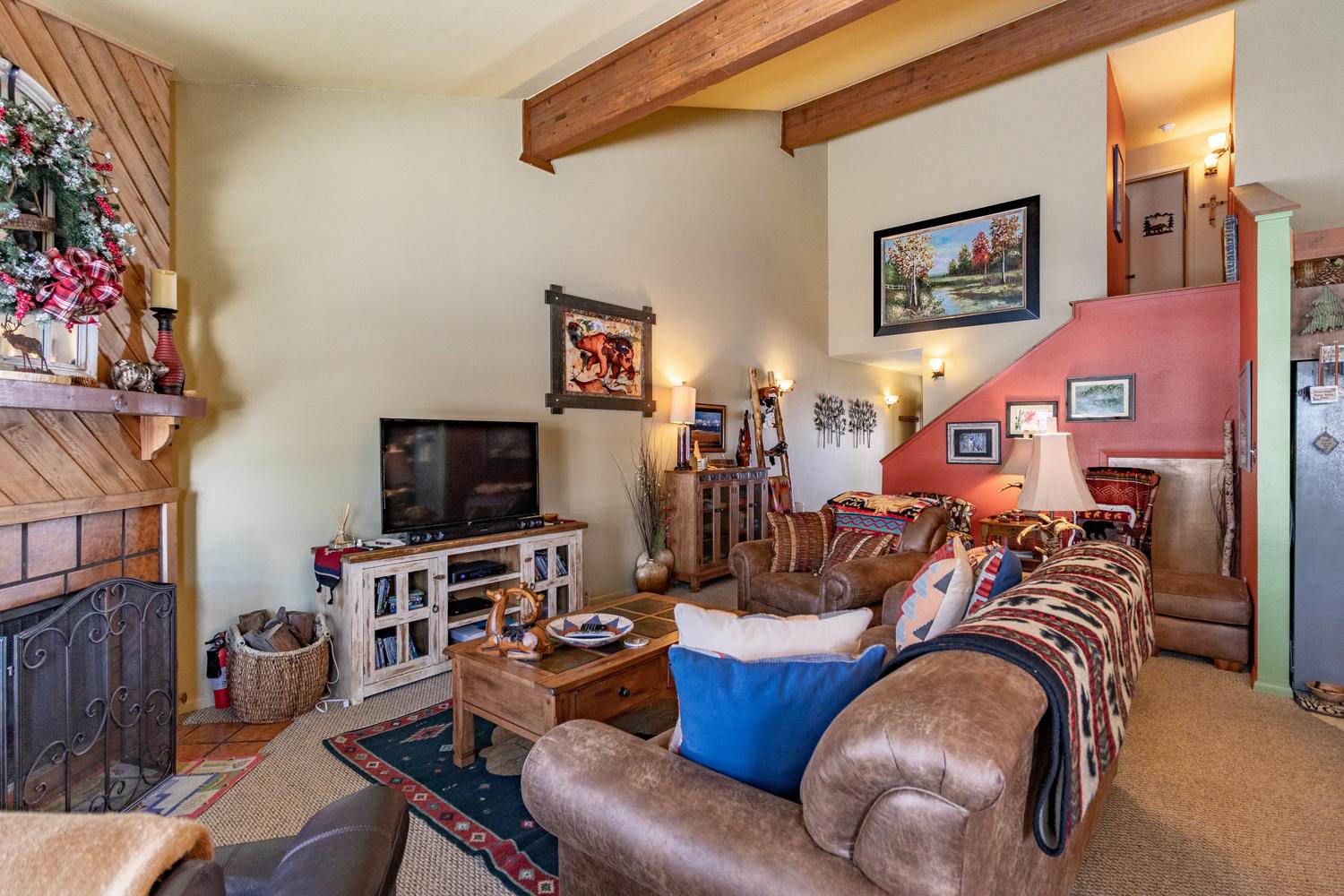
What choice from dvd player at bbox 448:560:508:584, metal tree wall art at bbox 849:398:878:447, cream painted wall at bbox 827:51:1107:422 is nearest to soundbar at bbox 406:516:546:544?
dvd player at bbox 448:560:508:584

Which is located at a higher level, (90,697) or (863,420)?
(863,420)

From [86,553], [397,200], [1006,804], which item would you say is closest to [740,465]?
[397,200]

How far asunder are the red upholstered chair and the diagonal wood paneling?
5678 mm

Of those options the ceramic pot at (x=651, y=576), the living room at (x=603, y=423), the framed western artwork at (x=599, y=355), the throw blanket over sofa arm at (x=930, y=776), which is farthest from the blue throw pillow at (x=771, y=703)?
the ceramic pot at (x=651, y=576)

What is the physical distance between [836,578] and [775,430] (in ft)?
11.8

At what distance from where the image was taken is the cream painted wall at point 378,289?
305 cm

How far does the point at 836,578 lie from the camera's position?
321 cm

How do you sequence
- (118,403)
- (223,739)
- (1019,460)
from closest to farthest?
(118,403) → (223,739) → (1019,460)

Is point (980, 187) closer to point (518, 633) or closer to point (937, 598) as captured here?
point (937, 598)

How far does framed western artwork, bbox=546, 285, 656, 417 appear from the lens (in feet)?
15.0

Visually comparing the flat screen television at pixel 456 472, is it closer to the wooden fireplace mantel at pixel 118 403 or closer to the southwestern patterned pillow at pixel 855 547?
the wooden fireplace mantel at pixel 118 403

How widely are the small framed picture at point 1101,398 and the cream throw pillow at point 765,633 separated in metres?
5.30

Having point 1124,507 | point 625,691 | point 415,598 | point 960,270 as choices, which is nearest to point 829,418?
point 960,270

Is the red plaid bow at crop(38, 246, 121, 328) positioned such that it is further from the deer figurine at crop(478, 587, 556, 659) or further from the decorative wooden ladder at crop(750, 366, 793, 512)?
the decorative wooden ladder at crop(750, 366, 793, 512)
